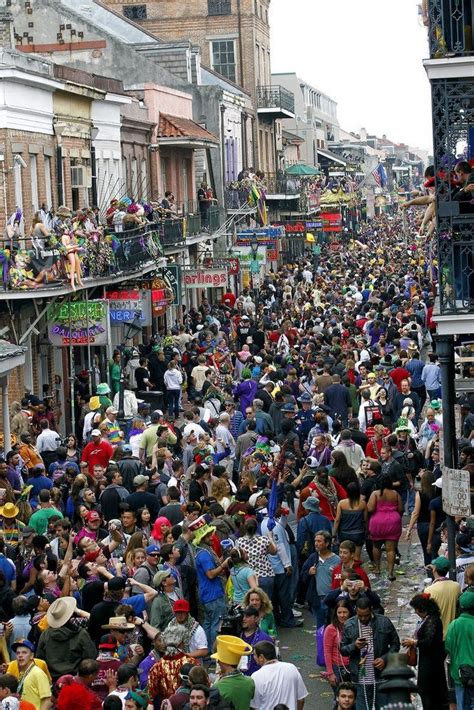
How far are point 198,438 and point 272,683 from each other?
34.9 ft

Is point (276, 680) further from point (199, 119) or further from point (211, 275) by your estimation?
point (199, 119)

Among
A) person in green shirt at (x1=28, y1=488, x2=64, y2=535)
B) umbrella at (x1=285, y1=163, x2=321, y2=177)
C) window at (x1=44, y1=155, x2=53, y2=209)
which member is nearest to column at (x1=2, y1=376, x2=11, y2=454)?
person in green shirt at (x1=28, y1=488, x2=64, y2=535)

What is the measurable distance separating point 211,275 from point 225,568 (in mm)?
27839

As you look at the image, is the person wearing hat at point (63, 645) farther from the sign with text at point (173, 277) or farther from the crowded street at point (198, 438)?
the sign with text at point (173, 277)

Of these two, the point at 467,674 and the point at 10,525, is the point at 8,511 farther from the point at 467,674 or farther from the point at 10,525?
the point at 467,674

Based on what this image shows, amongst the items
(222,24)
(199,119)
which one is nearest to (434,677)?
(199,119)

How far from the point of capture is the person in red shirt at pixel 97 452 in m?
20.5

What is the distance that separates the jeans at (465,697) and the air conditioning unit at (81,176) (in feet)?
77.3

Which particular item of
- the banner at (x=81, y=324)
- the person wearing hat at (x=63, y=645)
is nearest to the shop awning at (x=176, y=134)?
the banner at (x=81, y=324)

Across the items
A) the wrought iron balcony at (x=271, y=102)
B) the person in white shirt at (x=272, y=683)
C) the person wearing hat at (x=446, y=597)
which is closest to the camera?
the person in white shirt at (x=272, y=683)

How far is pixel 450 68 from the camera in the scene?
13.8m

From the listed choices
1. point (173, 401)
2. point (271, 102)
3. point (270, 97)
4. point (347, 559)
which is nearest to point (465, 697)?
point (347, 559)

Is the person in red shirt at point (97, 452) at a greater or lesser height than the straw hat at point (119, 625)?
greater

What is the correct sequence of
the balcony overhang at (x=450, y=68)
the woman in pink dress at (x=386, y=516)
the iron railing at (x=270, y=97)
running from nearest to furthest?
1. the balcony overhang at (x=450, y=68)
2. the woman in pink dress at (x=386, y=516)
3. the iron railing at (x=270, y=97)
